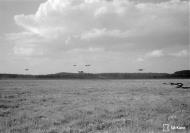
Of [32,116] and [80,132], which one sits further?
[32,116]

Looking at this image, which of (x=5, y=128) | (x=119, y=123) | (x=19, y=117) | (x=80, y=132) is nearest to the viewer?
(x=80, y=132)

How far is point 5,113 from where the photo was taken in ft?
45.2

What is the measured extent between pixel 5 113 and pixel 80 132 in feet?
24.5

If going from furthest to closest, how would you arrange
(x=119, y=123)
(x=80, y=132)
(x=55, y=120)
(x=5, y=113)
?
(x=5, y=113) → (x=55, y=120) → (x=119, y=123) → (x=80, y=132)

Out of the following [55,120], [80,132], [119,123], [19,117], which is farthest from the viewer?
[19,117]

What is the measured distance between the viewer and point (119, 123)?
10.7 m

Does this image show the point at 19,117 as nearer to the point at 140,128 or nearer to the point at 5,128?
A: the point at 5,128

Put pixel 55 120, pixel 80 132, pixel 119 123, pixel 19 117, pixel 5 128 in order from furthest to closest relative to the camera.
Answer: pixel 19 117
pixel 55 120
pixel 119 123
pixel 5 128
pixel 80 132

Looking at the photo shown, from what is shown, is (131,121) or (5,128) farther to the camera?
(131,121)

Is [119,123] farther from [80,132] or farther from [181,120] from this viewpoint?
[181,120]

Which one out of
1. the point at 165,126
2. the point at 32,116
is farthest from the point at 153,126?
the point at 32,116

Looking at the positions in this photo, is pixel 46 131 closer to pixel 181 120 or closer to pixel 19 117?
pixel 19 117

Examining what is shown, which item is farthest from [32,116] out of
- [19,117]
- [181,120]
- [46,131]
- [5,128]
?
[181,120]

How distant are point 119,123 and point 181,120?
3.75m
